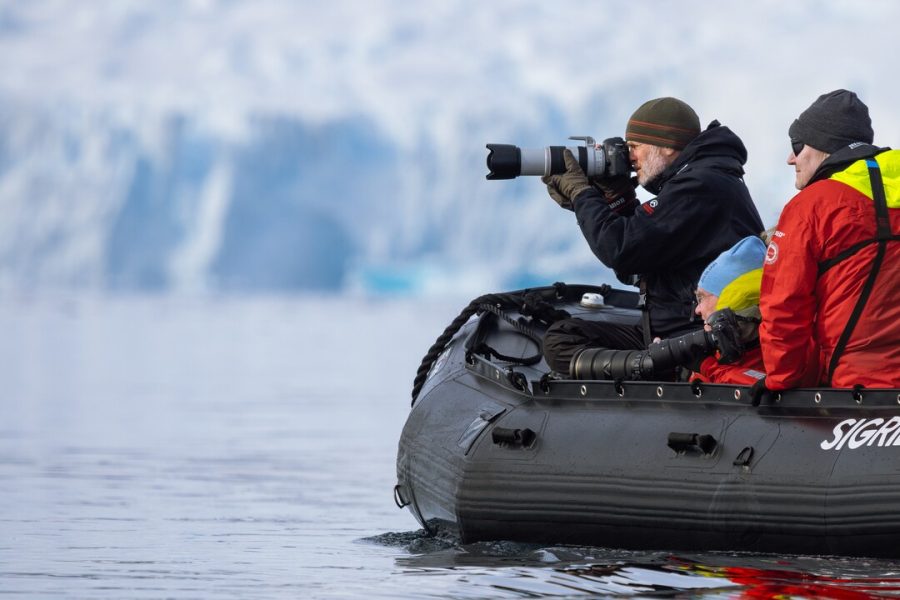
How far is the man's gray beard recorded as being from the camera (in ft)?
18.1

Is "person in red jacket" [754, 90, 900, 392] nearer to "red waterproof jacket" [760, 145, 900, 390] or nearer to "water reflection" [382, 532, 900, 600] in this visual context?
"red waterproof jacket" [760, 145, 900, 390]

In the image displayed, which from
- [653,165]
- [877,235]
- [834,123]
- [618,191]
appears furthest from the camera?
[618,191]

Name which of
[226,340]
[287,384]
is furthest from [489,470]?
[226,340]

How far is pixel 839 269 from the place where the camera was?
4.57 meters

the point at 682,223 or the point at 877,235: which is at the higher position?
the point at 682,223

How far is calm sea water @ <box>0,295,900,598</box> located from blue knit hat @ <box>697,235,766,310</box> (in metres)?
0.90

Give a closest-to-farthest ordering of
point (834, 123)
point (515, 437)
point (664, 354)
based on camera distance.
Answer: point (834, 123), point (664, 354), point (515, 437)

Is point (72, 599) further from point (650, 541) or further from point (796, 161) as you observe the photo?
point (796, 161)

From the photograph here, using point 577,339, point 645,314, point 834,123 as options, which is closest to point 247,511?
point 577,339

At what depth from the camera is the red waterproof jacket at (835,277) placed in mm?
4543

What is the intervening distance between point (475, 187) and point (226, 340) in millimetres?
25939

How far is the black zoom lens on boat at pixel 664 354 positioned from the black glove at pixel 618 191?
66cm

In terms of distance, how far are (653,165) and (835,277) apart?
3.75 ft

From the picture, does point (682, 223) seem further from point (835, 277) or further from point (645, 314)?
point (835, 277)
